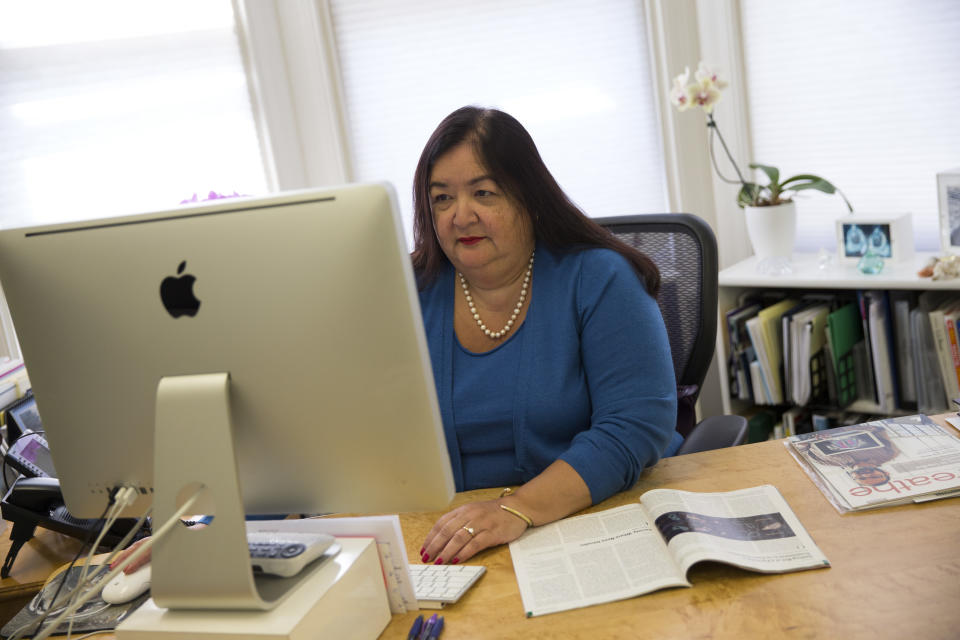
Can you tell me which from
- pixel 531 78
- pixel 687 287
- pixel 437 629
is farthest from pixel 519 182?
pixel 531 78

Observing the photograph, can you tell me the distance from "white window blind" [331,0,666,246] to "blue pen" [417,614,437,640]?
2.23 meters

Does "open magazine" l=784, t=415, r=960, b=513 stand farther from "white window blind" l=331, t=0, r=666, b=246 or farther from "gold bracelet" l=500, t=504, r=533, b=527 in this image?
"white window blind" l=331, t=0, r=666, b=246

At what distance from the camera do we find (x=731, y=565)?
1.08 m

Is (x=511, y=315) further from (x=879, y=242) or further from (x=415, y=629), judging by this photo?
(x=879, y=242)

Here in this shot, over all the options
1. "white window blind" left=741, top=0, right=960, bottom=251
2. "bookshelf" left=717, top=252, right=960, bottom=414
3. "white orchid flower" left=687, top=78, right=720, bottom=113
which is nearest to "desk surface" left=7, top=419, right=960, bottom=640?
"bookshelf" left=717, top=252, right=960, bottom=414

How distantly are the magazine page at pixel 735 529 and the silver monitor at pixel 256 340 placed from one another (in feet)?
1.17

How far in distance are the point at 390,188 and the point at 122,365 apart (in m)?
0.39

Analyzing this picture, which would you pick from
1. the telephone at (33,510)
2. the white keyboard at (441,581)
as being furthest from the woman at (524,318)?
the telephone at (33,510)

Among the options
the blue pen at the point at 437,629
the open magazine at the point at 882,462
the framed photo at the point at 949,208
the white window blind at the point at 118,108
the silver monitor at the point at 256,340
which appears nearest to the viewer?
the silver monitor at the point at 256,340

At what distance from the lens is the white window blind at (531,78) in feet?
9.79

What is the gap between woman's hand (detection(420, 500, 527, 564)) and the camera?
3.98ft

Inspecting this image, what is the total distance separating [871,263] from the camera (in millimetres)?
2410

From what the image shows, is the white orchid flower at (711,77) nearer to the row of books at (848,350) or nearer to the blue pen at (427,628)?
the row of books at (848,350)

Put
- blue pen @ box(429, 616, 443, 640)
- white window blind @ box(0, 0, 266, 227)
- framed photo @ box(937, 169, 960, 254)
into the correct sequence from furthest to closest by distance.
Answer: white window blind @ box(0, 0, 266, 227) < framed photo @ box(937, 169, 960, 254) < blue pen @ box(429, 616, 443, 640)
